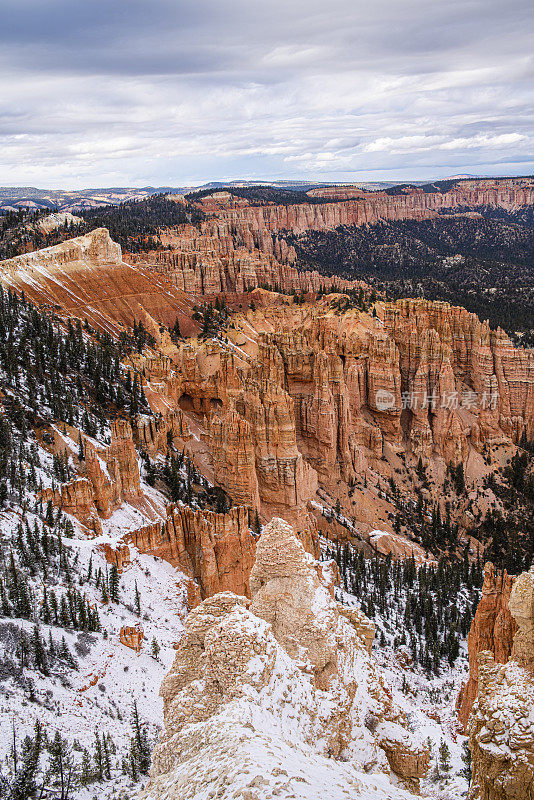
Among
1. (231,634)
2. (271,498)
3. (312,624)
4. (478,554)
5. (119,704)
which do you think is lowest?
(478,554)

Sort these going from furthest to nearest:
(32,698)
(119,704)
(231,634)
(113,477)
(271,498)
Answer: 1. (271,498)
2. (113,477)
3. (119,704)
4. (32,698)
5. (231,634)

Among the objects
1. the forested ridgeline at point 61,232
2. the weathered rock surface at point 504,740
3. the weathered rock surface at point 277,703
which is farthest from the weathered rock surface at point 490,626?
the forested ridgeline at point 61,232

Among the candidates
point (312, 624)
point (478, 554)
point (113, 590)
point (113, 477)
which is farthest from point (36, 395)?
point (478, 554)

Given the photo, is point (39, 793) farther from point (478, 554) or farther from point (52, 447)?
point (478, 554)

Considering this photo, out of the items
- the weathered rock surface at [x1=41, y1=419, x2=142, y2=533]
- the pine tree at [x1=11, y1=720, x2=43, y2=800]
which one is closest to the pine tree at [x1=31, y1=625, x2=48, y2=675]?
the pine tree at [x1=11, y1=720, x2=43, y2=800]

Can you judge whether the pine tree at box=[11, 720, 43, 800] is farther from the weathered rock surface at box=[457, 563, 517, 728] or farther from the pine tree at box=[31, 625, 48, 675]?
the weathered rock surface at box=[457, 563, 517, 728]
